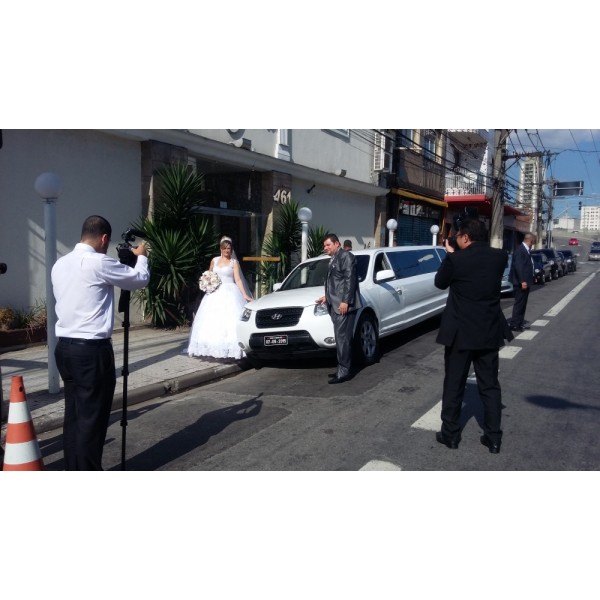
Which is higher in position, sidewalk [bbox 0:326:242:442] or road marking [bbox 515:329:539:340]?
road marking [bbox 515:329:539:340]

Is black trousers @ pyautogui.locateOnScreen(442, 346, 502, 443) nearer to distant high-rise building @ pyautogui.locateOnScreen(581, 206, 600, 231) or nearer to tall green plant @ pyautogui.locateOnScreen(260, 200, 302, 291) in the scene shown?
tall green plant @ pyautogui.locateOnScreen(260, 200, 302, 291)

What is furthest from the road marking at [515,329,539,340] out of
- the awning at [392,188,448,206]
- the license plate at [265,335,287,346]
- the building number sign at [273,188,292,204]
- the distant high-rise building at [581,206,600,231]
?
the distant high-rise building at [581,206,600,231]

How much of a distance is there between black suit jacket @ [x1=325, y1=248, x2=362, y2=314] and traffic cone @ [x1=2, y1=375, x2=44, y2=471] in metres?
3.81

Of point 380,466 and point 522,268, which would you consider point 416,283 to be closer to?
point 522,268

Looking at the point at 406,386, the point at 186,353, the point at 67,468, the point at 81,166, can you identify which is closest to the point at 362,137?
the point at 81,166

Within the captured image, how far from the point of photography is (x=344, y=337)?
21.6 ft

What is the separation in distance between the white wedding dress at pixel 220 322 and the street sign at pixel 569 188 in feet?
113

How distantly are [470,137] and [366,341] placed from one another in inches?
1040

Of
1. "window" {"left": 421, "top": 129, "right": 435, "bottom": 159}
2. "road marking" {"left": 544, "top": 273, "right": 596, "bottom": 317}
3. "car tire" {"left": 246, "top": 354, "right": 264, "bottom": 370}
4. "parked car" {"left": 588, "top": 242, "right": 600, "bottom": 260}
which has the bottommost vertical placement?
"car tire" {"left": 246, "top": 354, "right": 264, "bottom": 370}

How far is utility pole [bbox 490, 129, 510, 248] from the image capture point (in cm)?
2282

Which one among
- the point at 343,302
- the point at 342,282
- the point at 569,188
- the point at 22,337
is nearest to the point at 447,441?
the point at 343,302

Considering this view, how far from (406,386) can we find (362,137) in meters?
14.5

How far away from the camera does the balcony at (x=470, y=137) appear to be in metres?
28.8

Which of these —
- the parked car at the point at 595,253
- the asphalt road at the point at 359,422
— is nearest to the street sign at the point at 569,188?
the parked car at the point at 595,253
